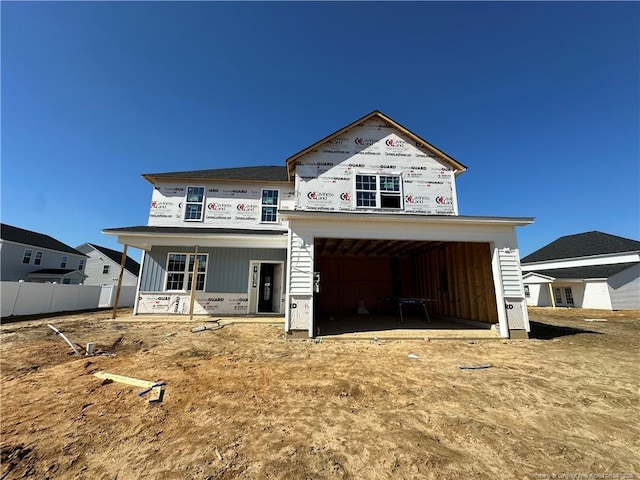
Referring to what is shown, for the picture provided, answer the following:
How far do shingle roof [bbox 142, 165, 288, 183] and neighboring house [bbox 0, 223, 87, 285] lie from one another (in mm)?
21175

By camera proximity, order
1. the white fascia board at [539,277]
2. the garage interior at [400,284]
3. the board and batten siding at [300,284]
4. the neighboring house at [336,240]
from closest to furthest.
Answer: the board and batten siding at [300,284] < the neighboring house at [336,240] < the garage interior at [400,284] < the white fascia board at [539,277]

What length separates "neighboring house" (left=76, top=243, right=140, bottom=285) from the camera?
30.6 meters

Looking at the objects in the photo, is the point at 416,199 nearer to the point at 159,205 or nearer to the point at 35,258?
the point at 159,205

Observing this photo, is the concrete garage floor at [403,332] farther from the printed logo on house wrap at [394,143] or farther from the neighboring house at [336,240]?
the printed logo on house wrap at [394,143]

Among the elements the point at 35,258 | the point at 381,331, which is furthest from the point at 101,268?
the point at 381,331

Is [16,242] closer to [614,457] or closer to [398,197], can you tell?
[398,197]

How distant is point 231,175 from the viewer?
14281mm

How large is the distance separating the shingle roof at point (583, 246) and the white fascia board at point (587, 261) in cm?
33

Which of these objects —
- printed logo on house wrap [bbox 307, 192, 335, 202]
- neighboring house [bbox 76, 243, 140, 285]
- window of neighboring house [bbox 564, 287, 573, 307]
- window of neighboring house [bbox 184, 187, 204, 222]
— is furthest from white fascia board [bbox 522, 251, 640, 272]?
neighboring house [bbox 76, 243, 140, 285]

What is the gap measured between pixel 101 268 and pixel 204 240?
96.7 feet

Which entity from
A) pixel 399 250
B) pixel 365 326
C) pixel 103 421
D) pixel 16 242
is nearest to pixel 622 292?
pixel 399 250

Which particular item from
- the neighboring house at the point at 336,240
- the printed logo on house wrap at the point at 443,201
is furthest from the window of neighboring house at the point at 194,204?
the printed logo on house wrap at the point at 443,201

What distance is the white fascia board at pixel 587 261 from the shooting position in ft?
71.0

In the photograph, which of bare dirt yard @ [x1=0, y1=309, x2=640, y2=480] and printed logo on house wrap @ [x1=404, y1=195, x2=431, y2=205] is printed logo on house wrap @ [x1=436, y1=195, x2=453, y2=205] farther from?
bare dirt yard @ [x1=0, y1=309, x2=640, y2=480]
